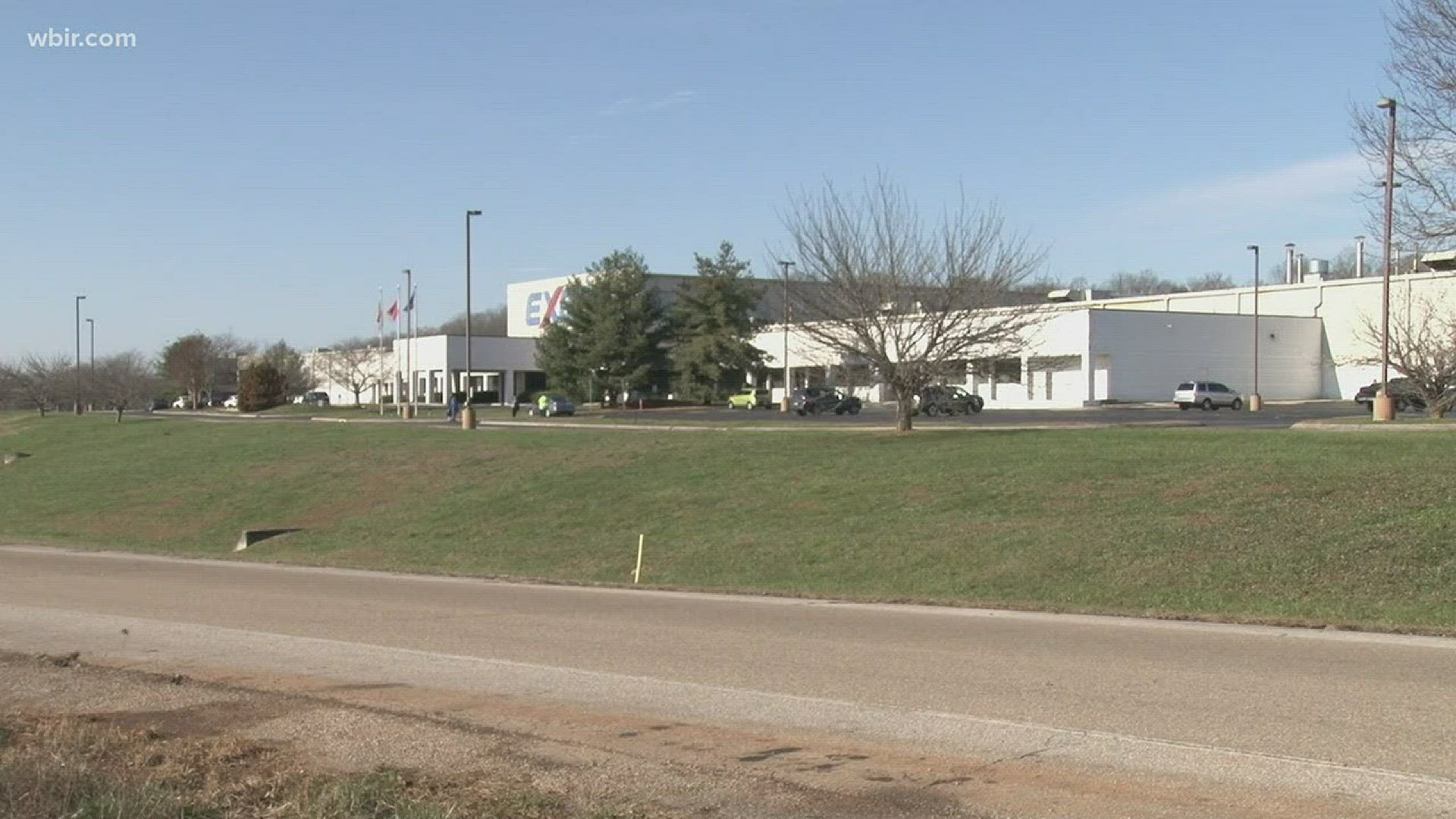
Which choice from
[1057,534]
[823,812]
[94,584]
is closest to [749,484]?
[1057,534]

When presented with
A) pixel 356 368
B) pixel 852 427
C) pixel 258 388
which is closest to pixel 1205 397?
pixel 852 427

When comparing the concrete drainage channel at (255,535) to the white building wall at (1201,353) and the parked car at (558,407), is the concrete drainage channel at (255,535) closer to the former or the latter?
the parked car at (558,407)

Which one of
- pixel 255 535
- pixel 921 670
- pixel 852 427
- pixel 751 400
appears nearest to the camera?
pixel 921 670

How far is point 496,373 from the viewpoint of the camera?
10494 centimetres

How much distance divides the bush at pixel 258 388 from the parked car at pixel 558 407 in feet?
81.3

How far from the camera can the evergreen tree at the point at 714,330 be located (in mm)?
81938

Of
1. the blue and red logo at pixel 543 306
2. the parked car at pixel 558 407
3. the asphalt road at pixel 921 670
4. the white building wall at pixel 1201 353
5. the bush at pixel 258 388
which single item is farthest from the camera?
the blue and red logo at pixel 543 306

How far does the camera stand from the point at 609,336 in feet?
273

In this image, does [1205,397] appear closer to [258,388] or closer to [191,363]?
[258,388]

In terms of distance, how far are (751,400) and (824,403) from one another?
530 inches

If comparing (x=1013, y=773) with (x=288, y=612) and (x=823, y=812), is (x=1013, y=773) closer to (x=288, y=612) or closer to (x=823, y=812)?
(x=823, y=812)

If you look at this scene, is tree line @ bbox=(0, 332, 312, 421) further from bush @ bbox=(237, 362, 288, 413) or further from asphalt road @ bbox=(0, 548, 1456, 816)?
asphalt road @ bbox=(0, 548, 1456, 816)

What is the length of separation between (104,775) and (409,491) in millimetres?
26892

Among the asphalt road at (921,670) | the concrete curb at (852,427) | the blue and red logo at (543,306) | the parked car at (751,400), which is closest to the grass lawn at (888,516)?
the concrete curb at (852,427)
